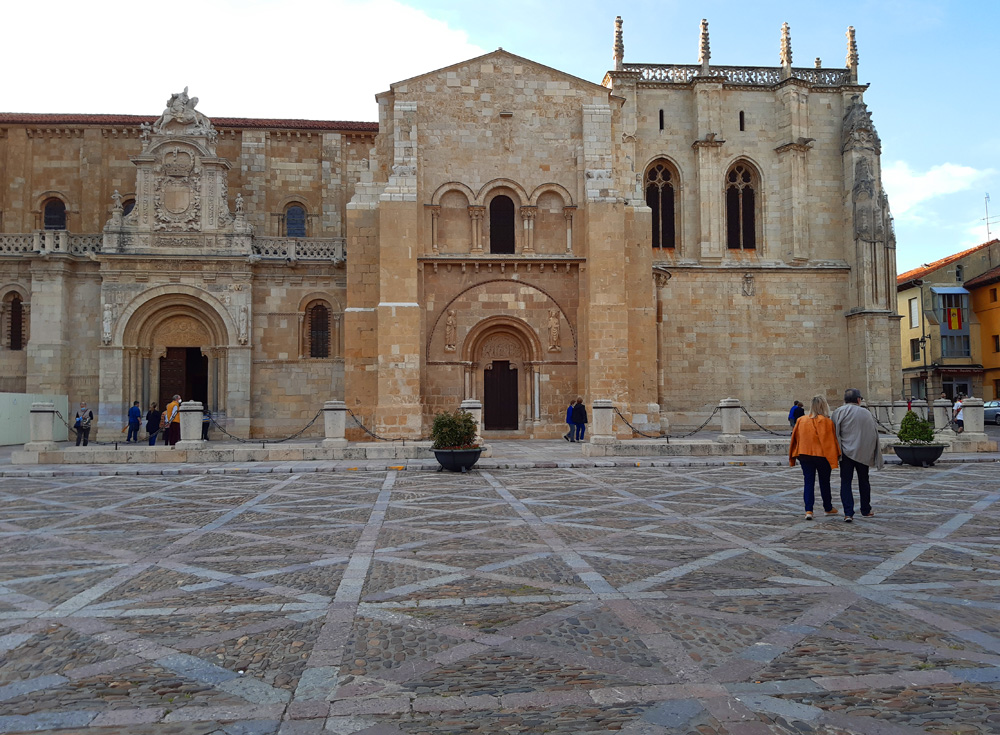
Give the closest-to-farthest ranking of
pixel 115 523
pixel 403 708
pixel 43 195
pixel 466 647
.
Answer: pixel 403 708, pixel 466 647, pixel 115 523, pixel 43 195

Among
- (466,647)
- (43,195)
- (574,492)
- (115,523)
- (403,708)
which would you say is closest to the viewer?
(403,708)

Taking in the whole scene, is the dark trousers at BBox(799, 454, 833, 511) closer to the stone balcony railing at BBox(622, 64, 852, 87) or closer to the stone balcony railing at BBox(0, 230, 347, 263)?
the stone balcony railing at BBox(0, 230, 347, 263)

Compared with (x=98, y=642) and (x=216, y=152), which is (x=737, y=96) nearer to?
(x=216, y=152)

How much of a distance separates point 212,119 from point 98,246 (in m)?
6.98

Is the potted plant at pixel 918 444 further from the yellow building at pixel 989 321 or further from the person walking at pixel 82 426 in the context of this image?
the yellow building at pixel 989 321

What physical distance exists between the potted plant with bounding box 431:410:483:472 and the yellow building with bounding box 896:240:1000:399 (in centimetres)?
3547

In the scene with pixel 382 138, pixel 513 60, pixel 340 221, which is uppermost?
pixel 513 60

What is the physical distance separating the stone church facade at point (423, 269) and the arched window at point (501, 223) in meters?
0.08

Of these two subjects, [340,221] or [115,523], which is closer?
[115,523]

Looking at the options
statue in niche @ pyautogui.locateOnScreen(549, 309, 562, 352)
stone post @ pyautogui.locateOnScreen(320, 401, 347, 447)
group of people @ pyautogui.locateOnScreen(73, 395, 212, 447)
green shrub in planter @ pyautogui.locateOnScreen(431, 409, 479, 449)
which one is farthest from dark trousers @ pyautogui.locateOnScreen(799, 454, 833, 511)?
group of people @ pyautogui.locateOnScreen(73, 395, 212, 447)

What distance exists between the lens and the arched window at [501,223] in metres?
24.0

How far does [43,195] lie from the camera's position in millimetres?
26906

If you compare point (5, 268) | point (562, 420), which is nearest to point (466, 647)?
point (562, 420)

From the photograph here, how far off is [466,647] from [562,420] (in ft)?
64.4
